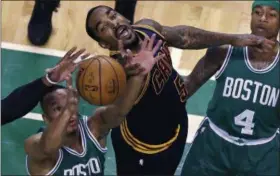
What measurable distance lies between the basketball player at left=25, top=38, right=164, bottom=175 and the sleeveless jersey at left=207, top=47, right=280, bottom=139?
56 centimetres

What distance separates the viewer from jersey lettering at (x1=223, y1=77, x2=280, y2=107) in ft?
12.6

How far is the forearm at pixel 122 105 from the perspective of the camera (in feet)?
11.0

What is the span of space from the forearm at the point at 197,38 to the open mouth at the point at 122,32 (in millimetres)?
419

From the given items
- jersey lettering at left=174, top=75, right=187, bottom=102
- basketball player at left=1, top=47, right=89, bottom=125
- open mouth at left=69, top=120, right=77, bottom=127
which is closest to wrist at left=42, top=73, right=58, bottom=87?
basketball player at left=1, top=47, right=89, bottom=125

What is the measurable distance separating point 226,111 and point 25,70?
1.63 meters

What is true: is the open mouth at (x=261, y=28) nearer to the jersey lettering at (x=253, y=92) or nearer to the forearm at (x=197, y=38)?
the forearm at (x=197, y=38)

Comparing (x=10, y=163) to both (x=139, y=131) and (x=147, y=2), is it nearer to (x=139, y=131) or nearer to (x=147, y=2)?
(x=139, y=131)

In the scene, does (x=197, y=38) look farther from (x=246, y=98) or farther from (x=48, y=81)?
(x=48, y=81)

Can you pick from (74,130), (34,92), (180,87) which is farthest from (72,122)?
(180,87)

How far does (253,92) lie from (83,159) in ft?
3.19

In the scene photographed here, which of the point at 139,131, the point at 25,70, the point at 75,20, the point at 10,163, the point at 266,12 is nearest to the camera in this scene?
the point at 139,131

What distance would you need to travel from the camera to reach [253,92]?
3852 millimetres

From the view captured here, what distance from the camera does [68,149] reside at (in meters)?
3.47

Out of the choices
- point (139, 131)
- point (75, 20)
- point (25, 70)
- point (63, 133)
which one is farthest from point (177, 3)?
point (63, 133)
